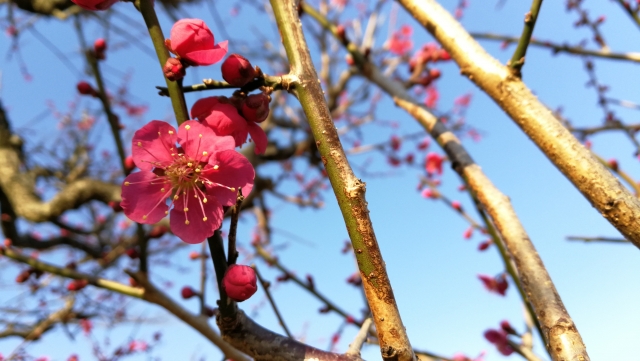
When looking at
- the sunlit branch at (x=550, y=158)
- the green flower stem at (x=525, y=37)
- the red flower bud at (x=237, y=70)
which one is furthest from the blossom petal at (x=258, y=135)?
the green flower stem at (x=525, y=37)

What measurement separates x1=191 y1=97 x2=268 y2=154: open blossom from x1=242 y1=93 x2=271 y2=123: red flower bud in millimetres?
27

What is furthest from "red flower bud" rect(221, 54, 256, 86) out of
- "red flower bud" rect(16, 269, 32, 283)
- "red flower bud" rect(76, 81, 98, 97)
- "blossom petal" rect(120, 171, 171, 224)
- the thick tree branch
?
"red flower bud" rect(16, 269, 32, 283)

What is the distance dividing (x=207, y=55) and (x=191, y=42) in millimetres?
41

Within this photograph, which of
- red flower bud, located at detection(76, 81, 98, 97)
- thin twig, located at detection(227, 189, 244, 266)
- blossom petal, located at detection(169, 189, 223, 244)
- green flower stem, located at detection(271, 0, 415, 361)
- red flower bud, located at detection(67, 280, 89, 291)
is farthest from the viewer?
red flower bud, located at detection(67, 280, 89, 291)

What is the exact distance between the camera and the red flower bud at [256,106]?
843mm

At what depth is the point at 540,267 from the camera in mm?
1130

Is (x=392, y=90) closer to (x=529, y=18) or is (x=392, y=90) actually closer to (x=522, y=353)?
(x=529, y=18)

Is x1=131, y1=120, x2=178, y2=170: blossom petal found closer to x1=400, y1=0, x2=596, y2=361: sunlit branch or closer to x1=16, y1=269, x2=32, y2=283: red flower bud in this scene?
x1=400, y1=0, x2=596, y2=361: sunlit branch

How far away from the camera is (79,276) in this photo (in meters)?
1.92

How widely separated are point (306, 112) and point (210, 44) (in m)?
0.31

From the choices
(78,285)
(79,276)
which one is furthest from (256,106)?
(78,285)

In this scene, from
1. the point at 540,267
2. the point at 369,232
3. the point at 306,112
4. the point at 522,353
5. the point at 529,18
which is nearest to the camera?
the point at 369,232

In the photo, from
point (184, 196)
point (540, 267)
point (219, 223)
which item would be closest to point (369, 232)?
point (219, 223)

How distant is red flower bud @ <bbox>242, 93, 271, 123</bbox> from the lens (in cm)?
84
